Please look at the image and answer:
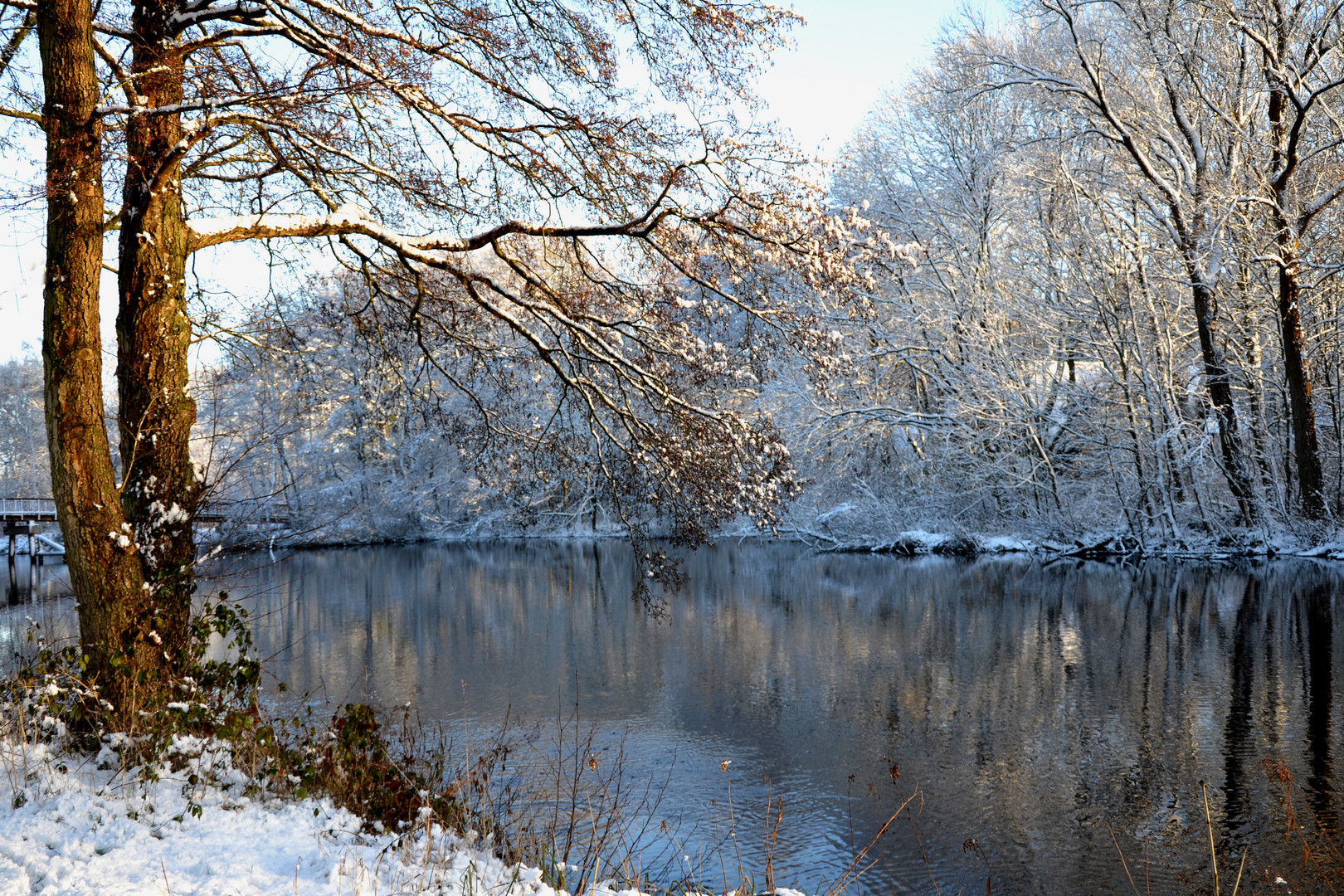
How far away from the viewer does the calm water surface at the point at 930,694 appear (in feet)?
20.9

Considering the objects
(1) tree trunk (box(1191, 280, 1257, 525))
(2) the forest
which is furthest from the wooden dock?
(1) tree trunk (box(1191, 280, 1257, 525))

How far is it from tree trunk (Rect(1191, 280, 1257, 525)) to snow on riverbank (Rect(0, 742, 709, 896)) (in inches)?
793

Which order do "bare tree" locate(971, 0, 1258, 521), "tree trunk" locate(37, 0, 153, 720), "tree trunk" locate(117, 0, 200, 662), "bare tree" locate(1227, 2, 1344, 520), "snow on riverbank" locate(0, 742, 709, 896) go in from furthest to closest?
"bare tree" locate(971, 0, 1258, 521)
"bare tree" locate(1227, 2, 1344, 520)
"tree trunk" locate(117, 0, 200, 662)
"tree trunk" locate(37, 0, 153, 720)
"snow on riverbank" locate(0, 742, 709, 896)

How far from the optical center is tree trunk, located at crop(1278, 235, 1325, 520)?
62.1 feet

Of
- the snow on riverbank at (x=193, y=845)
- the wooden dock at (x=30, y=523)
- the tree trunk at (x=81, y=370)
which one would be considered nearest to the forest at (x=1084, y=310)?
the tree trunk at (x=81, y=370)

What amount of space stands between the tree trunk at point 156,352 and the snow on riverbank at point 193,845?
1176mm

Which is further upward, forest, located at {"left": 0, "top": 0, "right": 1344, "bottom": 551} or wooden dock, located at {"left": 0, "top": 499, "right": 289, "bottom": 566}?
forest, located at {"left": 0, "top": 0, "right": 1344, "bottom": 551}

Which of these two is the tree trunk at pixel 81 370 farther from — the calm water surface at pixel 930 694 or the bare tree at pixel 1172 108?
the bare tree at pixel 1172 108

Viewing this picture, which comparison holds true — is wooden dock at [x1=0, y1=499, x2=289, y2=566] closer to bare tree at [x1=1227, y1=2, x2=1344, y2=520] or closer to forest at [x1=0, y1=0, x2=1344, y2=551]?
forest at [x1=0, y1=0, x2=1344, y2=551]

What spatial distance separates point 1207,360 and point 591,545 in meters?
20.9

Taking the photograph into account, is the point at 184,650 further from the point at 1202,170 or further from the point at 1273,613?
the point at 1202,170

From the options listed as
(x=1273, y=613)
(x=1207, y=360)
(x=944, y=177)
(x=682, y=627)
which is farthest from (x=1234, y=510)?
(x=682, y=627)

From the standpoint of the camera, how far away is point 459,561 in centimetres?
2988

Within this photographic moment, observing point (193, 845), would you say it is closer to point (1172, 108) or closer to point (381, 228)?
point (381, 228)
